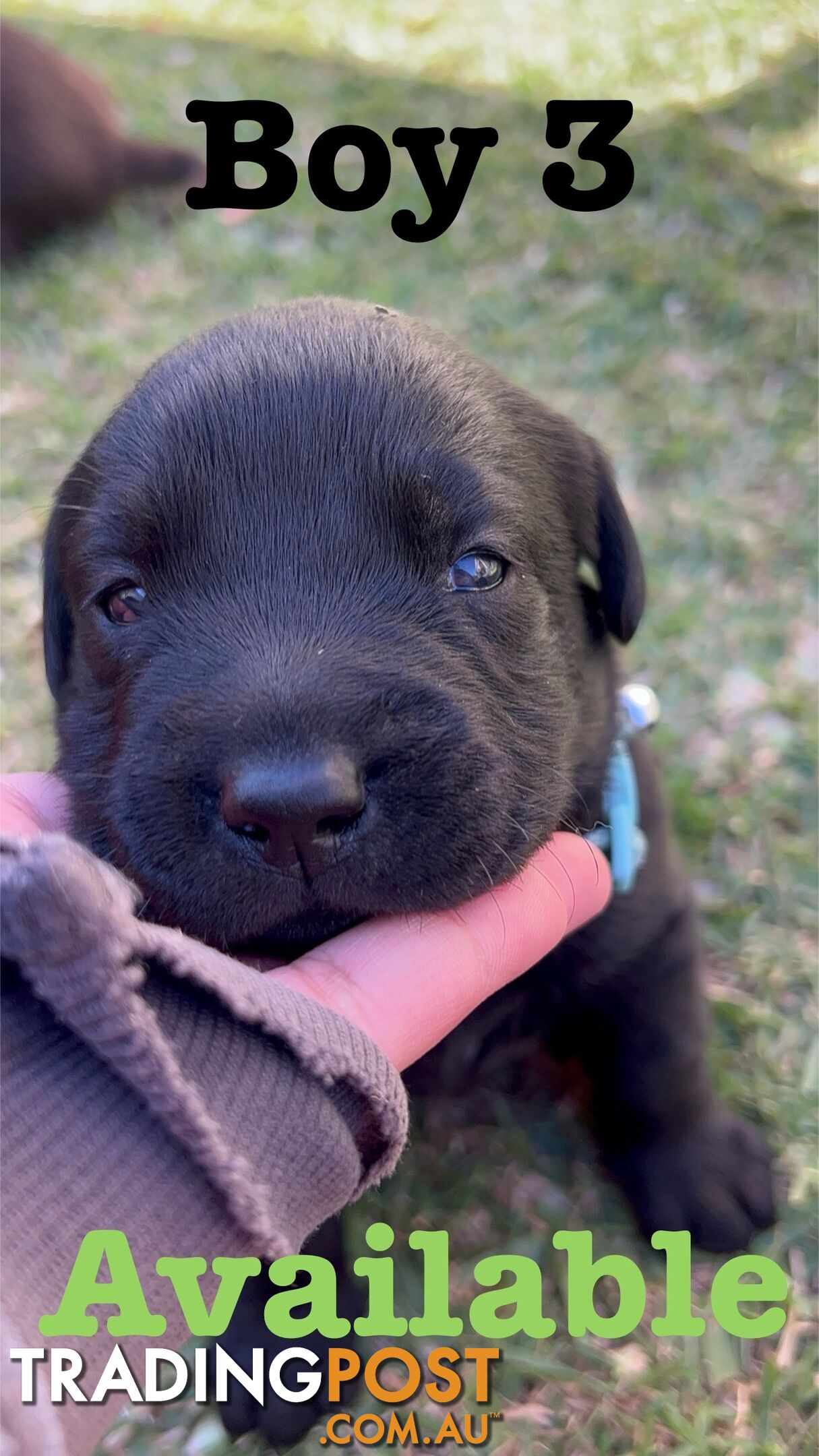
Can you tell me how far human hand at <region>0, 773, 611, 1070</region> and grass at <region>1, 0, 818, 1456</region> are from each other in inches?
35.5

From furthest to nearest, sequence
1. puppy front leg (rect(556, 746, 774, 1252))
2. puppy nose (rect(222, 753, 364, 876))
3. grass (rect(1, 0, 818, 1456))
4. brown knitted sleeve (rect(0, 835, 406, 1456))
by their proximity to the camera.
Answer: grass (rect(1, 0, 818, 1456)) < puppy front leg (rect(556, 746, 774, 1252)) < puppy nose (rect(222, 753, 364, 876)) < brown knitted sleeve (rect(0, 835, 406, 1456))

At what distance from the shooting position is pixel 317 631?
1.43m

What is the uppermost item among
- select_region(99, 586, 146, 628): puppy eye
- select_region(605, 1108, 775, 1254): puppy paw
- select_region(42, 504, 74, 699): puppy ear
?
select_region(99, 586, 146, 628): puppy eye

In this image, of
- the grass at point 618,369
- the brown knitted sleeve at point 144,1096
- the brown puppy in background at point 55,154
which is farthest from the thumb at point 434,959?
the brown puppy in background at point 55,154

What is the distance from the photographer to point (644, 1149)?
2.29 meters

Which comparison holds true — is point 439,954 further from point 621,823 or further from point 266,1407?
point 266,1407

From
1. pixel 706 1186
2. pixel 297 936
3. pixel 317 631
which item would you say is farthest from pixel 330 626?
pixel 706 1186

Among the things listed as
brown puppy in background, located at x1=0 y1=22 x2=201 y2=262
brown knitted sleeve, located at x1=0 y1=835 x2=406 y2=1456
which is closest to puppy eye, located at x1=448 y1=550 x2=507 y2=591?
brown knitted sleeve, located at x1=0 y1=835 x2=406 y2=1456

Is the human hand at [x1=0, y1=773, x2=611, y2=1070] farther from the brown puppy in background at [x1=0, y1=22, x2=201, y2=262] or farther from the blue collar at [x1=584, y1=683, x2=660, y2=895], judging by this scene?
the brown puppy in background at [x1=0, y1=22, x2=201, y2=262]

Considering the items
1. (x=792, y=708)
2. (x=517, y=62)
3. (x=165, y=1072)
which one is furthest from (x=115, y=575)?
(x=517, y=62)

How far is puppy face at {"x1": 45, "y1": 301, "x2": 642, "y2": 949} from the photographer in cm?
133

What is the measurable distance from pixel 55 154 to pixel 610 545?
12.9 feet

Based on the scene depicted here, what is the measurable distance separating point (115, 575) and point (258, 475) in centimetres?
29

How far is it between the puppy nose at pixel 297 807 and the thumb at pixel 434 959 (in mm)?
203
